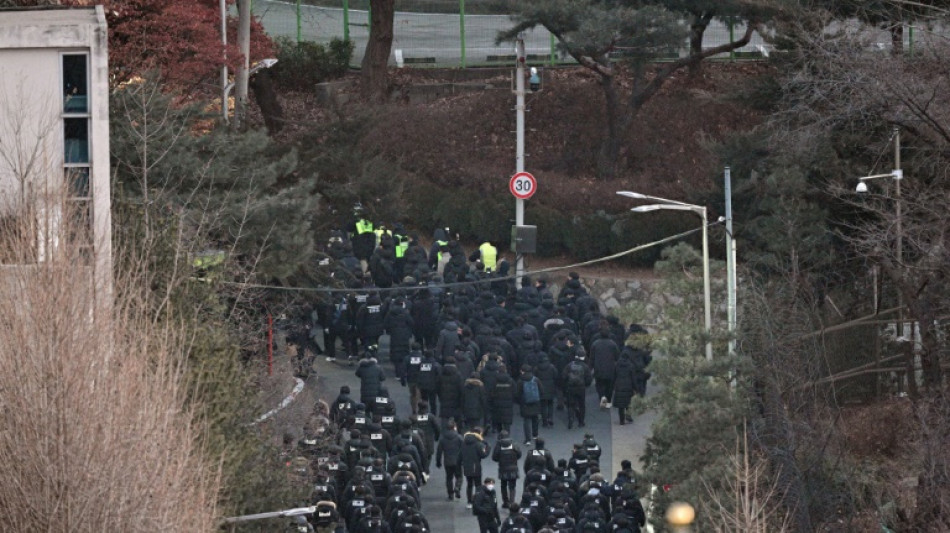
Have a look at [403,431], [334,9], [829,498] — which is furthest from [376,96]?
[829,498]

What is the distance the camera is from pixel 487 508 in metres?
26.5

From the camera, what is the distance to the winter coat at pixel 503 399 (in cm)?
2984

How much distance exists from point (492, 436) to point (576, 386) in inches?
63.6

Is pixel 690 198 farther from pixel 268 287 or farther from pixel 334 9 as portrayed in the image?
pixel 334 9

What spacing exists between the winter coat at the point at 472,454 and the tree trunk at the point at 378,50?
729 inches

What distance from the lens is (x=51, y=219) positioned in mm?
21297

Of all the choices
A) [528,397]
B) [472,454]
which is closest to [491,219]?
[528,397]

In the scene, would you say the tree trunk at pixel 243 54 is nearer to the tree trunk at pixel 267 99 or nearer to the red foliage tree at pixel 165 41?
the red foliage tree at pixel 165 41

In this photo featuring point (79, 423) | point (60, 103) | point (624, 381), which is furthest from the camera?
point (624, 381)

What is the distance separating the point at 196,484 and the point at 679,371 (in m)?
9.24

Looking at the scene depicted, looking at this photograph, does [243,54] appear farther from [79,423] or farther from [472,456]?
[79,423]

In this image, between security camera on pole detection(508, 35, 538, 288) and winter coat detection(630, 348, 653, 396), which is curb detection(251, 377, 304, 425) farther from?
security camera on pole detection(508, 35, 538, 288)

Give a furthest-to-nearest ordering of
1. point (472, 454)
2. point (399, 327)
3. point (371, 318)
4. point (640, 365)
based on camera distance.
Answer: point (371, 318) < point (399, 327) < point (640, 365) < point (472, 454)

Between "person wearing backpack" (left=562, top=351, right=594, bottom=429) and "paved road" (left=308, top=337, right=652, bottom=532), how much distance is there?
25 centimetres
